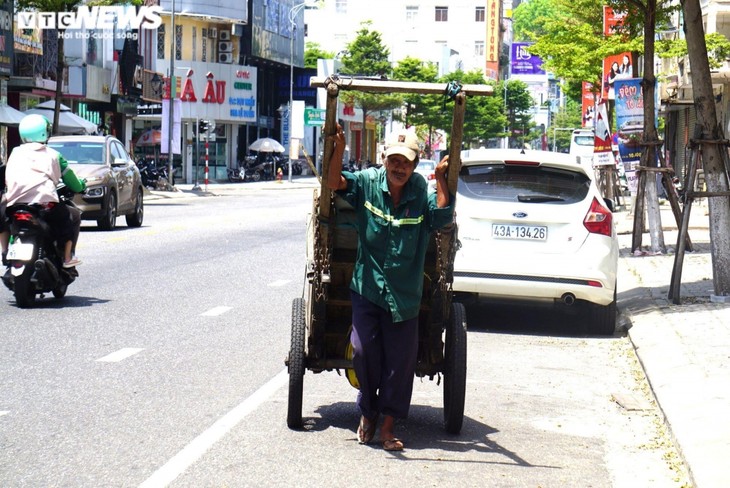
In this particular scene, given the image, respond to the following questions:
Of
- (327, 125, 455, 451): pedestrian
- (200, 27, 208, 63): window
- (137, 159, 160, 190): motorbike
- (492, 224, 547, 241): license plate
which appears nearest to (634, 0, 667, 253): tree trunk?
(492, 224, 547, 241): license plate

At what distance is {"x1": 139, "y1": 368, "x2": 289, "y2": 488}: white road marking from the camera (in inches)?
235

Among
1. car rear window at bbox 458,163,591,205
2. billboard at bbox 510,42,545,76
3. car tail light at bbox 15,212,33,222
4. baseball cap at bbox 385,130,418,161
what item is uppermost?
billboard at bbox 510,42,545,76

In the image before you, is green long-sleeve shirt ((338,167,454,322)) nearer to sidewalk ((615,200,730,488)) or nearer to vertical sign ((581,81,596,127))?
sidewalk ((615,200,730,488))

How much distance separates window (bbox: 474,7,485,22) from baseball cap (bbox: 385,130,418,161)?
5365 inches

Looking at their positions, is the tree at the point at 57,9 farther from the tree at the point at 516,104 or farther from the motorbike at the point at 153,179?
the tree at the point at 516,104

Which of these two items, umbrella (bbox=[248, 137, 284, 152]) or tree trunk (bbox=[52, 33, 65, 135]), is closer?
tree trunk (bbox=[52, 33, 65, 135])

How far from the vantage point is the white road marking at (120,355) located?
9.42 metres

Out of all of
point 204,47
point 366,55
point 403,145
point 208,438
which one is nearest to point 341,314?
point 208,438

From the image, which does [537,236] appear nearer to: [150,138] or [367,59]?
[150,138]

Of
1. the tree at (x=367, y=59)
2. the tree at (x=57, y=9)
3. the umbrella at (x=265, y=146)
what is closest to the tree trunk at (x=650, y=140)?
the tree at (x=57, y=9)

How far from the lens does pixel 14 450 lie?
6.44 metres

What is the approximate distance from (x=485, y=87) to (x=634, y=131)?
49.6 ft

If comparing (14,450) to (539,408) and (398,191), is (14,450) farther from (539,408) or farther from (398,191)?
(539,408)

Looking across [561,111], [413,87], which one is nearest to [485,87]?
[413,87]
